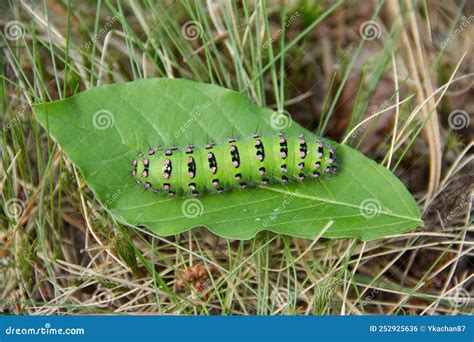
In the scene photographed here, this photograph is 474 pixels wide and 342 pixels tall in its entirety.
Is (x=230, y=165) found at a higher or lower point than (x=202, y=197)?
higher

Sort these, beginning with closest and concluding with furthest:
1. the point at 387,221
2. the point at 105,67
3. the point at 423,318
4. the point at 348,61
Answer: the point at 387,221 → the point at 423,318 → the point at 105,67 → the point at 348,61

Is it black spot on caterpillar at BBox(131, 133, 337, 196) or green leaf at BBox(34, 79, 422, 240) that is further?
black spot on caterpillar at BBox(131, 133, 337, 196)

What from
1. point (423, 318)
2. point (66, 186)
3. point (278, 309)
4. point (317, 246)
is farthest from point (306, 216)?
point (66, 186)

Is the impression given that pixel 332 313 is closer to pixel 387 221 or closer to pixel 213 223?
pixel 387 221

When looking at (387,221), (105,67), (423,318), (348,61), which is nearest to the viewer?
(387,221)
